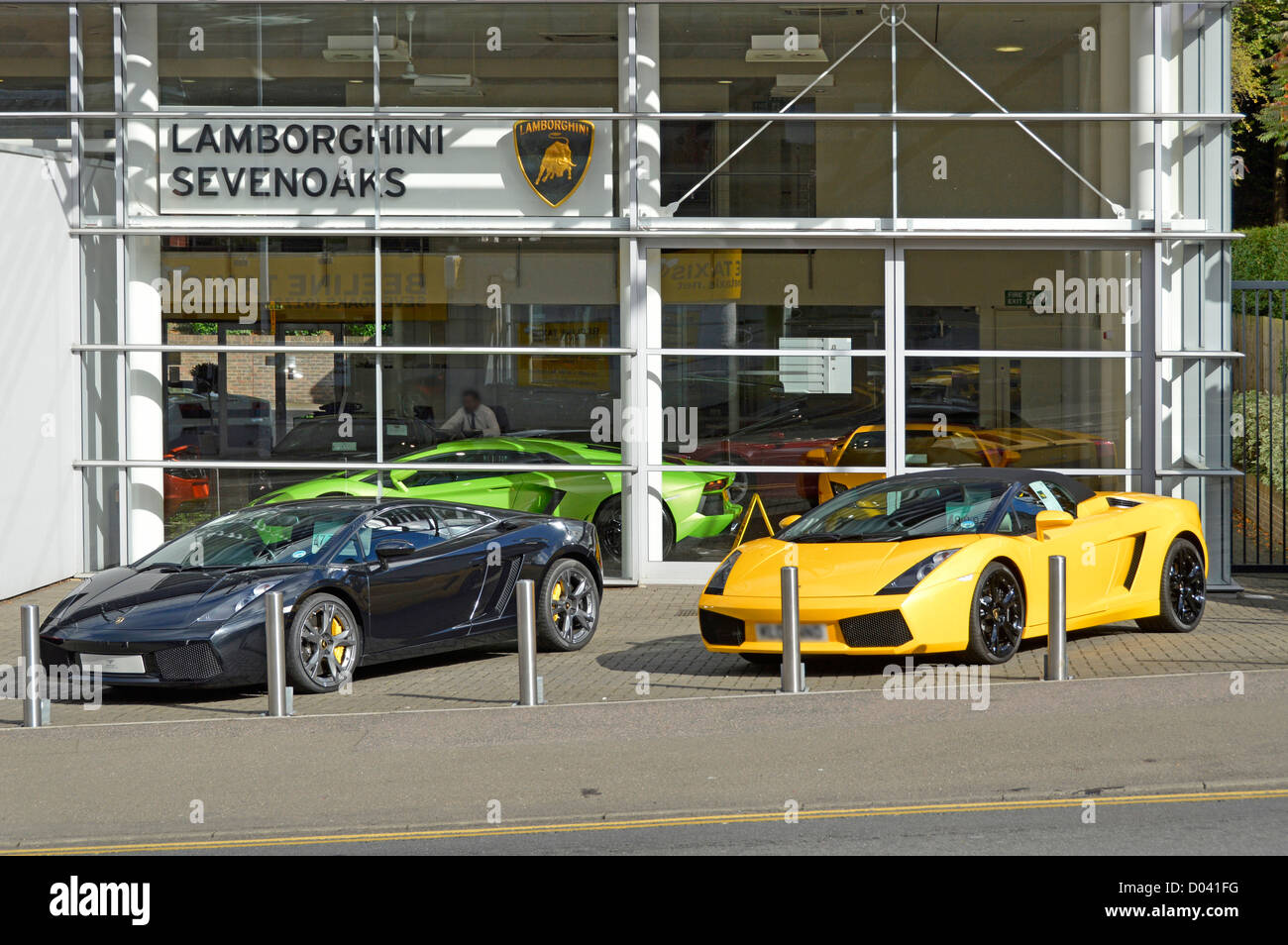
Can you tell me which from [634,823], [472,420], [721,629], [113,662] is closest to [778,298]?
[472,420]

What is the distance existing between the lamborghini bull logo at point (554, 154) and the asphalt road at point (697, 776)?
25.7ft

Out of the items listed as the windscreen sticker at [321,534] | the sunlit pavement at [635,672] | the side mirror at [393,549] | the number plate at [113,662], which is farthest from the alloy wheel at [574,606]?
the number plate at [113,662]

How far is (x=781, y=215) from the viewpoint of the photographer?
15.5 meters

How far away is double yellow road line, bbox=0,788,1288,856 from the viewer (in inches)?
257

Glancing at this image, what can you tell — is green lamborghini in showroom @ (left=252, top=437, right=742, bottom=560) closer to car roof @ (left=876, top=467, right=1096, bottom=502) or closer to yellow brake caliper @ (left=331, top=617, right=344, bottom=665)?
car roof @ (left=876, top=467, right=1096, bottom=502)

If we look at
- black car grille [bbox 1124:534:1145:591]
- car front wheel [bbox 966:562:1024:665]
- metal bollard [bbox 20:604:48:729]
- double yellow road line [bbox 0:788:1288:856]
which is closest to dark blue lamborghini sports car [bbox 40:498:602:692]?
metal bollard [bbox 20:604:48:729]

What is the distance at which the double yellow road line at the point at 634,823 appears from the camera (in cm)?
652

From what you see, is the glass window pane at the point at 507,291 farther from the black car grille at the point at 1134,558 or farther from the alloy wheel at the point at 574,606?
the black car grille at the point at 1134,558

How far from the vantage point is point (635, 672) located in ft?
34.8

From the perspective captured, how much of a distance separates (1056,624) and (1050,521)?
1045 millimetres

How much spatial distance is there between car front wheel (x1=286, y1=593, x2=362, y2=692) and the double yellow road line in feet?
10.1

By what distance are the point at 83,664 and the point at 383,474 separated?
6.20 meters
